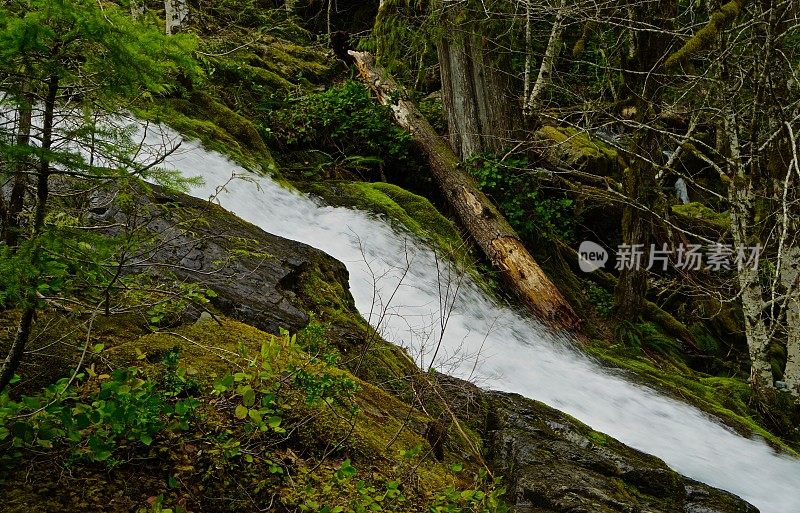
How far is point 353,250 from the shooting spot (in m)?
7.55

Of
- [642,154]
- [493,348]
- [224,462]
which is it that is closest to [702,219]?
[642,154]

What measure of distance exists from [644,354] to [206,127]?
22.8ft

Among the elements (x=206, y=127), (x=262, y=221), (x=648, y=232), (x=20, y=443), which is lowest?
(x=20, y=443)

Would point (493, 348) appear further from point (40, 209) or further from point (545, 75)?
point (545, 75)

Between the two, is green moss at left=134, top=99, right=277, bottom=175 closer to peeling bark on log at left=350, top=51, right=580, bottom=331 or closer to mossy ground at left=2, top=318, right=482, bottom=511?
peeling bark on log at left=350, top=51, right=580, bottom=331

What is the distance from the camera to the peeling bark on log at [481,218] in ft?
26.9

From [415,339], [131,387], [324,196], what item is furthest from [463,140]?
[131,387]

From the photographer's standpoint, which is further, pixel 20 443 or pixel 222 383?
pixel 222 383

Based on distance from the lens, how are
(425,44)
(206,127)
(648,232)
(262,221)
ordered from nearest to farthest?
1. (262,221)
2. (206,127)
3. (648,232)
4. (425,44)

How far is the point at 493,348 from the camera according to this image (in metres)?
6.67

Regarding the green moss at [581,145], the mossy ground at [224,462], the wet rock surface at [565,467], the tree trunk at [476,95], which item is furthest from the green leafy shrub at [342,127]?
the mossy ground at [224,462]

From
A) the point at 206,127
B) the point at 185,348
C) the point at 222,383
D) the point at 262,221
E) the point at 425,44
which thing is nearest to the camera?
the point at 222,383

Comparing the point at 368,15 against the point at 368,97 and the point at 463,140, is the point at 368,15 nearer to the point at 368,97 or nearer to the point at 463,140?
the point at 368,97

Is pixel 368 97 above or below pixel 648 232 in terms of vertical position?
above
